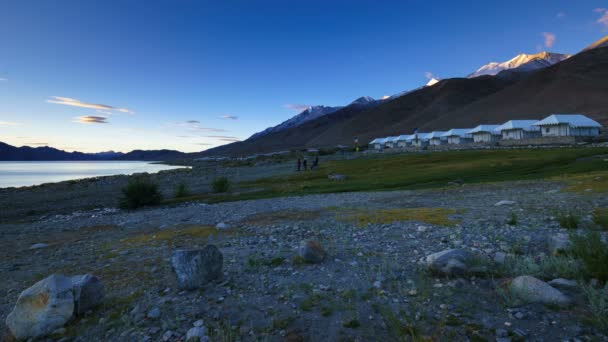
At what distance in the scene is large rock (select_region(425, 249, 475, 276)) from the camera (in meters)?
5.73

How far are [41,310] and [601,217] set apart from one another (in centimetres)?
1331

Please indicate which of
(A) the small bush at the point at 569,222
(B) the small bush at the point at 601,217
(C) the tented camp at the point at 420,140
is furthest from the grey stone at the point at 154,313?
(C) the tented camp at the point at 420,140

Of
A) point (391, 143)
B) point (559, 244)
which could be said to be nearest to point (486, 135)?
point (391, 143)

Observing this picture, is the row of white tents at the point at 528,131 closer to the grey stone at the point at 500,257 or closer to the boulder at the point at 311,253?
the grey stone at the point at 500,257

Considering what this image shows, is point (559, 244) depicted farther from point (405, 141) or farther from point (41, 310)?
point (405, 141)

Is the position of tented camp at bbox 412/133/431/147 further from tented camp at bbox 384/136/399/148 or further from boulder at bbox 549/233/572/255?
boulder at bbox 549/233/572/255

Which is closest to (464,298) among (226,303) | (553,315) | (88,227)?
(553,315)

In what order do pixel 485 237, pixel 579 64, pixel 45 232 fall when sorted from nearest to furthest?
pixel 485 237
pixel 45 232
pixel 579 64

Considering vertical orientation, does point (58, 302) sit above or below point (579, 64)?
below

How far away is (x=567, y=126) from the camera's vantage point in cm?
6762

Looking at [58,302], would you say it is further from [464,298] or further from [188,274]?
[464,298]

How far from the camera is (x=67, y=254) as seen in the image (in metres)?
10.5

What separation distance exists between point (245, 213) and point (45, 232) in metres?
10.1

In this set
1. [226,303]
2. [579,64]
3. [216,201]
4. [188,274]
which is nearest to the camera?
[226,303]
